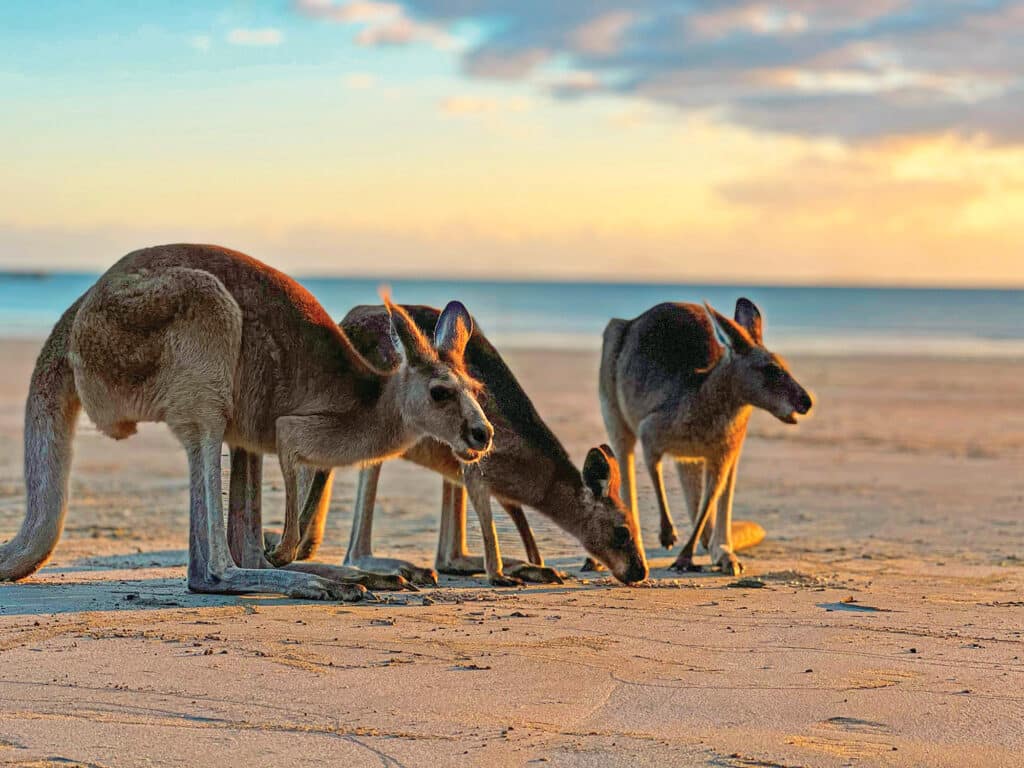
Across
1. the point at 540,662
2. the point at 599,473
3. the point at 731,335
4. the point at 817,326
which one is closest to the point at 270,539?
the point at 599,473

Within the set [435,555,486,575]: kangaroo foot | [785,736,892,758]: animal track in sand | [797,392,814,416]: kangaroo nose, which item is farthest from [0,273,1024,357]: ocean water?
[785,736,892,758]: animal track in sand

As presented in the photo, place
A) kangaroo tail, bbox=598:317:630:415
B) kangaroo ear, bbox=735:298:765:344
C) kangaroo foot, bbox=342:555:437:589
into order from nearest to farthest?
kangaroo foot, bbox=342:555:437:589
kangaroo ear, bbox=735:298:765:344
kangaroo tail, bbox=598:317:630:415

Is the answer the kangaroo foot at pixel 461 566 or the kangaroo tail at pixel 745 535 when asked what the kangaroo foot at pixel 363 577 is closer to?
the kangaroo foot at pixel 461 566

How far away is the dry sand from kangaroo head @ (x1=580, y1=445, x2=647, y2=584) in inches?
5.6

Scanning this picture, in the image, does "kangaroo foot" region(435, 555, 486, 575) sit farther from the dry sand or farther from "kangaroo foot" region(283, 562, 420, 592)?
"kangaroo foot" region(283, 562, 420, 592)

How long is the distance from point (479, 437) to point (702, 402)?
2.52 m

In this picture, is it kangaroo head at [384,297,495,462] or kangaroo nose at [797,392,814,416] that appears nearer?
kangaroo head at [384,297,495,462]

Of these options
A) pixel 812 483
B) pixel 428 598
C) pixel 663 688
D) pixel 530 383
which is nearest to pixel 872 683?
pixel 663 688

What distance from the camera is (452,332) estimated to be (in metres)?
5.90

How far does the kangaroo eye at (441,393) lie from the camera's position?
555 centimetres

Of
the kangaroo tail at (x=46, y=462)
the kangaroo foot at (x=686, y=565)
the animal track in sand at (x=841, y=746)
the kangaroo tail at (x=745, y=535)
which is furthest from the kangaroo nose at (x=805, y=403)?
the animal track in sand at (x=841, y=746)

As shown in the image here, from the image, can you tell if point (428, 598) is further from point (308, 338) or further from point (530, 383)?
point (530, 383)

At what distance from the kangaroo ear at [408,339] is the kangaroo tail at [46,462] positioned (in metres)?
1.35

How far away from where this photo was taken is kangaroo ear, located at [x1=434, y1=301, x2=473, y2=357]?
582cm
